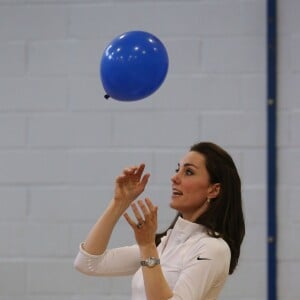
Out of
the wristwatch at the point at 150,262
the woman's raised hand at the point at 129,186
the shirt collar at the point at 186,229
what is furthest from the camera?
the woman's raised hand at the point at 129,186

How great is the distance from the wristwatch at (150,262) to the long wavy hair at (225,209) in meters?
0.21

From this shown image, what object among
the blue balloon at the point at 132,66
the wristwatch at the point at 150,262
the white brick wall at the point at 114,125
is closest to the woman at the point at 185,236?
the wristwatch at the point at 150,262

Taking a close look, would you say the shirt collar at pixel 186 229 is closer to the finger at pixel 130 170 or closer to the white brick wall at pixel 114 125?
the finger at pixel 130 170

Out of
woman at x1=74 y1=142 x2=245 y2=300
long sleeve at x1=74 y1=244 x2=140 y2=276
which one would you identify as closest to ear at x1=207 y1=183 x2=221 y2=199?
woman at x1=74 y1=142 x2=245 y2=300

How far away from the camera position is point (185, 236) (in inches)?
78.2

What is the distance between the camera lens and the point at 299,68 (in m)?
2.85

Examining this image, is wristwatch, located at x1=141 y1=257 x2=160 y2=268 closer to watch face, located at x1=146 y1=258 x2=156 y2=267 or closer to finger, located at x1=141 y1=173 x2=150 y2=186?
watch face, located at x1=146 y1=258 x2=156 y2=267

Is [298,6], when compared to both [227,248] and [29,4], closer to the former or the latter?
[29,4]

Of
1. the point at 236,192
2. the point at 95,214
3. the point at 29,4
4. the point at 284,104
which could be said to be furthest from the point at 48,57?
the point at 236,192

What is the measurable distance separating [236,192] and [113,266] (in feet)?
1.49

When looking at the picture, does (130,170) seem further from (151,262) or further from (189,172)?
(151,262)

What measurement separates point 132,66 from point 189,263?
2.04 feet

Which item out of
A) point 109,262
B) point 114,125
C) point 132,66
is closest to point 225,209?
point 109,262

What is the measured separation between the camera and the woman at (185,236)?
1.82 metres
